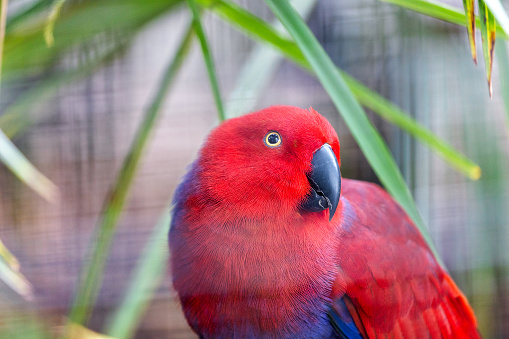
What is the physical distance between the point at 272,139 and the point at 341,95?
11 cm

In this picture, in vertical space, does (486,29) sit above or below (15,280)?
above

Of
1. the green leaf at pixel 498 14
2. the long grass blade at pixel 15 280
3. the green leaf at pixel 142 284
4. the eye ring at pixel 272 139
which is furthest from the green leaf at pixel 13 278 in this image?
the green leaf at pixel 498 14

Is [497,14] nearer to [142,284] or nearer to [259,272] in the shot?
[259,272]

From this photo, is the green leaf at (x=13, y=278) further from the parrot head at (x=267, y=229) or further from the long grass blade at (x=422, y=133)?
the long grass blade at (x=422, y=133)

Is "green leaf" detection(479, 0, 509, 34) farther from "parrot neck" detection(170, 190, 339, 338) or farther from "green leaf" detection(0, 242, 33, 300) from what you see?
"green leaf" detection(0, 242, 33, 300)

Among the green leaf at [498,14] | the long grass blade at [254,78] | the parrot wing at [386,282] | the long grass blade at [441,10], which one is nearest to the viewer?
the green leaf at [498,14]

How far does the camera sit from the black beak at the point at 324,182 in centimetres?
53

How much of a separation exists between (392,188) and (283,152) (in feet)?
0.46

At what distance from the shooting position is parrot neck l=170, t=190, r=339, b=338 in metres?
0.52

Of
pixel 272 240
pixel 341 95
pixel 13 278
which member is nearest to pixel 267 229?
pixel 272 240

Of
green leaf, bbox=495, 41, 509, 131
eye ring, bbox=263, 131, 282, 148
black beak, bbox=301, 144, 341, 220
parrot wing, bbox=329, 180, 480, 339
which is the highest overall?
green leaf, bbox=495, 41, 509, 131

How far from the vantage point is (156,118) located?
2.72 ft

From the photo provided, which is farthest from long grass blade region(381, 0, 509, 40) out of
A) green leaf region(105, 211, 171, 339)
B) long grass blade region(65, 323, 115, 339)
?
long grass blade region(65, 323, 115, 339)

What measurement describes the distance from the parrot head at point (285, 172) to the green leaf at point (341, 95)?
0.20 feet
